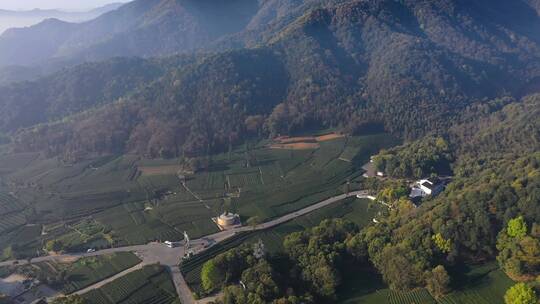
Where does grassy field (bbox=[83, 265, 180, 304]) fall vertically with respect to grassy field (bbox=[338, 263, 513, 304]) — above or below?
above

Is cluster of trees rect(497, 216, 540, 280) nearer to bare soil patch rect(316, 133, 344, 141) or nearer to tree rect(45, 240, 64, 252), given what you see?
bare soil patch rect(316, 133, 344, 141)

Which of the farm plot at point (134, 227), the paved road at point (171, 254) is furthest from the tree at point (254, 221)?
the farm plot at point (134, 227)

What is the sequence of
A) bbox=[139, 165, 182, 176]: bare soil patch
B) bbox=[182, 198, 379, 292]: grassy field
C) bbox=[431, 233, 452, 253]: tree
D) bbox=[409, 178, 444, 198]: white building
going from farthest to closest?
bbox=[139, 165, 182, 176]: bare soil patch < bbox=[409, 178, 444, 198]: white building < bbox=[182, 198, 379, 292]: grassy field < bbox=[431, 233, 452, 253]: tree

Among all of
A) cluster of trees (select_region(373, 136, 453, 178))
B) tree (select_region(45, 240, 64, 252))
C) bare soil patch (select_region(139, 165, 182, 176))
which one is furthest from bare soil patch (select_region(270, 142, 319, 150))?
tree (select_region(45, 240, 64, 252))

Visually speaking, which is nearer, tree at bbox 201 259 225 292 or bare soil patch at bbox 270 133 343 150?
tree at bbox 201 259 225 292

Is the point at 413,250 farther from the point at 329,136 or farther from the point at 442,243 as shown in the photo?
the point at 329,136

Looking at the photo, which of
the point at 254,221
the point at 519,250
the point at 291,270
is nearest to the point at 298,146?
the point at 254,221

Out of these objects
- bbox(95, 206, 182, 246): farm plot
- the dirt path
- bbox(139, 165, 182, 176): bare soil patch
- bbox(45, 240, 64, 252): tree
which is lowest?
the dirt path
